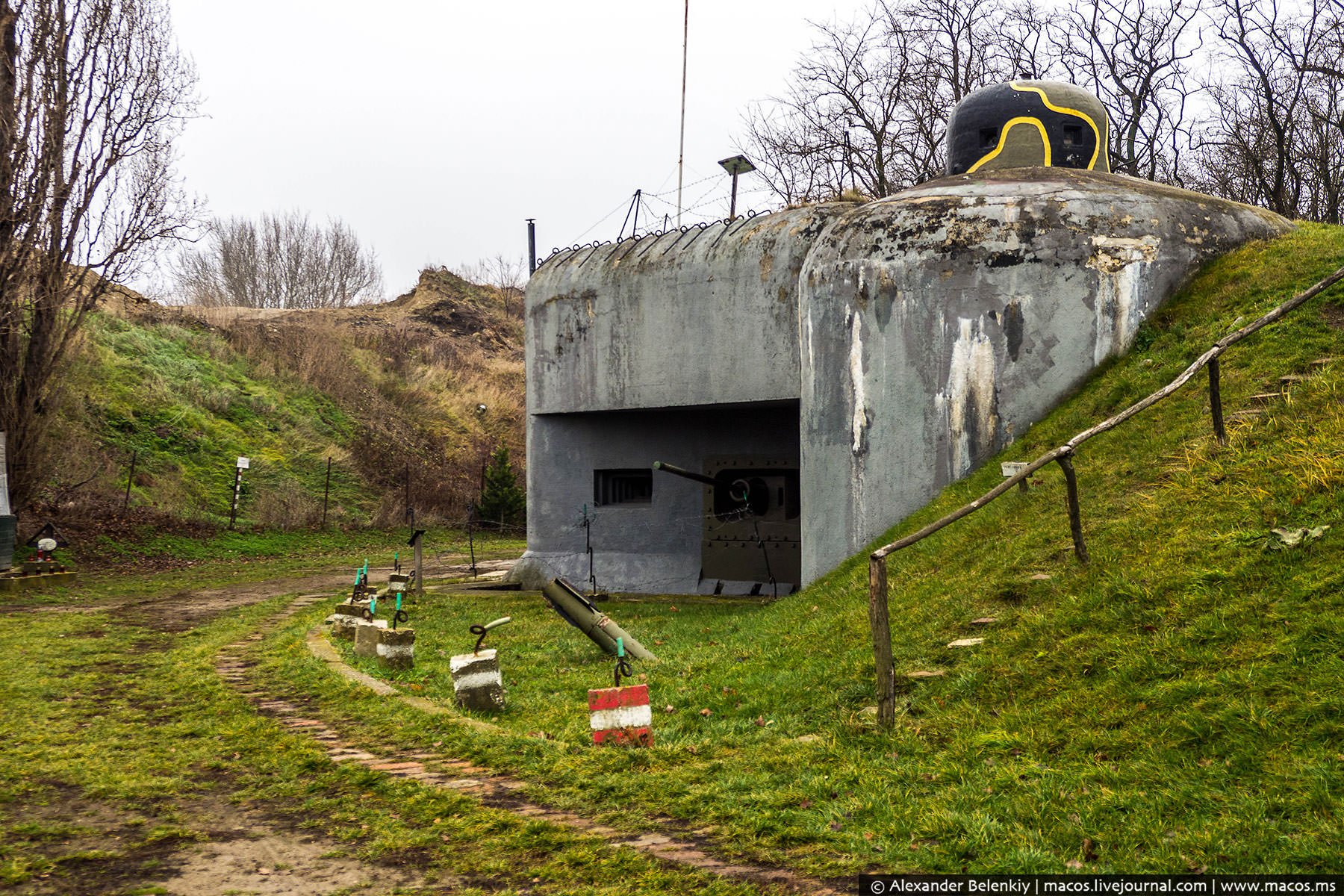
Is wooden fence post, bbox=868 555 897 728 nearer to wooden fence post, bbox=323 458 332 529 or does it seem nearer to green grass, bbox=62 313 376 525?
green grass, bbox=62 313 376 525

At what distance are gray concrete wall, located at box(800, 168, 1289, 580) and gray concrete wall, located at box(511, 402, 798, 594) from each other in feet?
14.2

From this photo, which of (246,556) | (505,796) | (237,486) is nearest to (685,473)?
(505,796)

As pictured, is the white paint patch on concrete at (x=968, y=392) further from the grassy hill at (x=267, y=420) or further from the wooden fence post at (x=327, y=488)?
the wooden fence post at (x=327, y=488)

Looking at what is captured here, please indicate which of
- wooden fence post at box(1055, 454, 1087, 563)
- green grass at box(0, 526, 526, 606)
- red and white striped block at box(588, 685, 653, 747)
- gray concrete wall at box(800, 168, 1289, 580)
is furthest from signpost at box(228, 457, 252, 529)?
wooden fence post at box(1055, 454, 1087, 563)

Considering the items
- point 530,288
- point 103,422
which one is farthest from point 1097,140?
point 103,422

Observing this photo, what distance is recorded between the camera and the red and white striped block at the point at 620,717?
19.0 feet

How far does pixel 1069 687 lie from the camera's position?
521 centimetres

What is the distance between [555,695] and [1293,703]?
4.74 m

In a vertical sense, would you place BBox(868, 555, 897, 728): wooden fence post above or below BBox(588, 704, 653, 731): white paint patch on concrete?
above

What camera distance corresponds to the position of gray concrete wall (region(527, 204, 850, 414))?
13633 millimetres

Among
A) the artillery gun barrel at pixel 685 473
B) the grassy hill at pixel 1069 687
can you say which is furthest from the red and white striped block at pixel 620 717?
the artillery gun barrel at pixel 685 473

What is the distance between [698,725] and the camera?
241 inches

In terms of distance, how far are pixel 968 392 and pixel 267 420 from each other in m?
23.5

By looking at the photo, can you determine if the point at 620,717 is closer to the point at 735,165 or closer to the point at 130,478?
A: the point at 735,165
